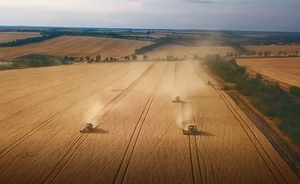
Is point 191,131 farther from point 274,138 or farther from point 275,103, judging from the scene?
point 275,103


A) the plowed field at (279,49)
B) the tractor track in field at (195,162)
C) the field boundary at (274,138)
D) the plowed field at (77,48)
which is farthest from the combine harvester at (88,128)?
the plowed field at (279,49)

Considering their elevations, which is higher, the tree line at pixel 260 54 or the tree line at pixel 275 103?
the tree line at pixel 275 103

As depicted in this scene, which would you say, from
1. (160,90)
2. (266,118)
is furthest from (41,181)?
(160,90)

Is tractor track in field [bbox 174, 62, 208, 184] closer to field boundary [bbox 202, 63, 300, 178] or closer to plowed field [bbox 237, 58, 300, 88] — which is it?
field boundary [bbox 202, 63, 300, 178]

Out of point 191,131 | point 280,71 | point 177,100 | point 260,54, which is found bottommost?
point 280,71

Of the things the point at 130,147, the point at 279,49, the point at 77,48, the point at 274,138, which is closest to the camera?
the point at 130,147

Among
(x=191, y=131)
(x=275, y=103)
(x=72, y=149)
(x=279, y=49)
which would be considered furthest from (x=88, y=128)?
(x=279, y=49)

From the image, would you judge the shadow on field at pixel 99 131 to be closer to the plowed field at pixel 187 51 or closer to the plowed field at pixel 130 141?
the plowed field at pixel 130 141
